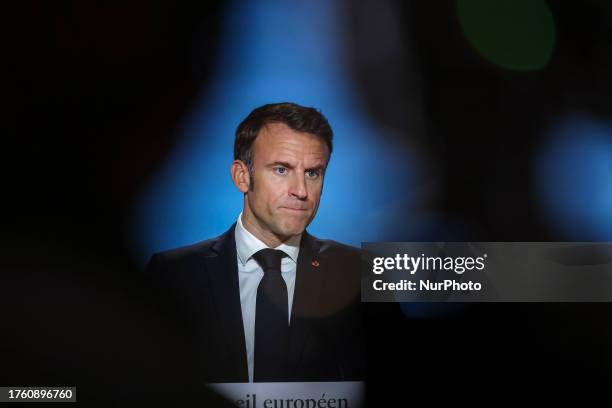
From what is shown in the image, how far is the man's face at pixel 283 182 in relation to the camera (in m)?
2.24

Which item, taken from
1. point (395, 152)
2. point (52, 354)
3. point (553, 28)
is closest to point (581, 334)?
point (395, 152)

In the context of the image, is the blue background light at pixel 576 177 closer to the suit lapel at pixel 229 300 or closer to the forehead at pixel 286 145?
the forehead at pixel 286 145

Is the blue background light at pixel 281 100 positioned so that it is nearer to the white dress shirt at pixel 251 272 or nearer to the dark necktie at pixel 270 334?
the white dress shirt at pixel 251 272

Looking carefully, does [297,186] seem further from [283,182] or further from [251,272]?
[251,272]

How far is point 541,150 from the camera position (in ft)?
7.62

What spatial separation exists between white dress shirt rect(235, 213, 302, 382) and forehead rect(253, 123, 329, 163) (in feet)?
1.01

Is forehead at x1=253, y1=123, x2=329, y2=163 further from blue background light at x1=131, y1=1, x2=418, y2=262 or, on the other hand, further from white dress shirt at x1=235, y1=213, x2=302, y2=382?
white dress shirt at x1=235, y1=213, x2=302, y2=382

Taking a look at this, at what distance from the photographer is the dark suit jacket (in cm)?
224

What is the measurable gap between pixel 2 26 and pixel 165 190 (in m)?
0.99

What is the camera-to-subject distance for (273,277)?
89.5 inches

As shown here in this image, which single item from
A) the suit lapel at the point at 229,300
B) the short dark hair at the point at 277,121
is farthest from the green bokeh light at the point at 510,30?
the suit lapel at the point at 229,300

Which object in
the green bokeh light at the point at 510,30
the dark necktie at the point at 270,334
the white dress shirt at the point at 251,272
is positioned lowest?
the dark necktie at the point at 270,334

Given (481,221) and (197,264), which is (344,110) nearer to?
(481,221)

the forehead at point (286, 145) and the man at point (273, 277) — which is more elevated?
the forehead at point (286, 145)
